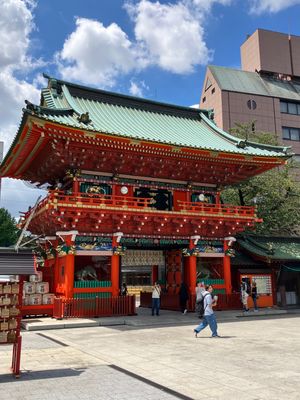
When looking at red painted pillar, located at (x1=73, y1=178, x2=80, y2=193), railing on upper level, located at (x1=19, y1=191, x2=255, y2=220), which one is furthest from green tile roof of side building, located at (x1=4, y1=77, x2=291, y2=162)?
railing on upper level, located at (x1=19, y1=191, x2=255, y2=220)

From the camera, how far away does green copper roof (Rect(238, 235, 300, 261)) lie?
2506 centimetres

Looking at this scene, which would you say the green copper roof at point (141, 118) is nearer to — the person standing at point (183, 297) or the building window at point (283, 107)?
the person standing at point (183, 297)

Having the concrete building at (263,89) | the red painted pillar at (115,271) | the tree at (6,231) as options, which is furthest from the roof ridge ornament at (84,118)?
the tree at (6,231)

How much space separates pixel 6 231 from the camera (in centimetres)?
5462

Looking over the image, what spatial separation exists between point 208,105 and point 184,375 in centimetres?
5403

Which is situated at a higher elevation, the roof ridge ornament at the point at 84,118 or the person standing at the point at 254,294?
the roof ridge ornament at the point at 84,118

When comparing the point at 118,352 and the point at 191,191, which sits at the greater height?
the point at 191,191

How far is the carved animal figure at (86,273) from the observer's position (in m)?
21.2

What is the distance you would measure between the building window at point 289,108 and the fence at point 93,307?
46.7 meters

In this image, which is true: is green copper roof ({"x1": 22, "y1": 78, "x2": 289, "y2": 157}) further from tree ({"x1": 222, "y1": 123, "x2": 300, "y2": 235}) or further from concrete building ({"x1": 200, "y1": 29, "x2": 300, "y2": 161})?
concrete building ({"x1": 200, "y1": 29, "x2": 300, "y2": 161})

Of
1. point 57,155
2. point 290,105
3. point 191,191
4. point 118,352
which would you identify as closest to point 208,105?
point 290,105

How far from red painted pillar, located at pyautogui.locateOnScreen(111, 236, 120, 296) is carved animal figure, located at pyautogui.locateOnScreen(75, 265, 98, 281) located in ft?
4.79

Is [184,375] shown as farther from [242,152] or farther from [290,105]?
[290,105]

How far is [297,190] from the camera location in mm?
33469
